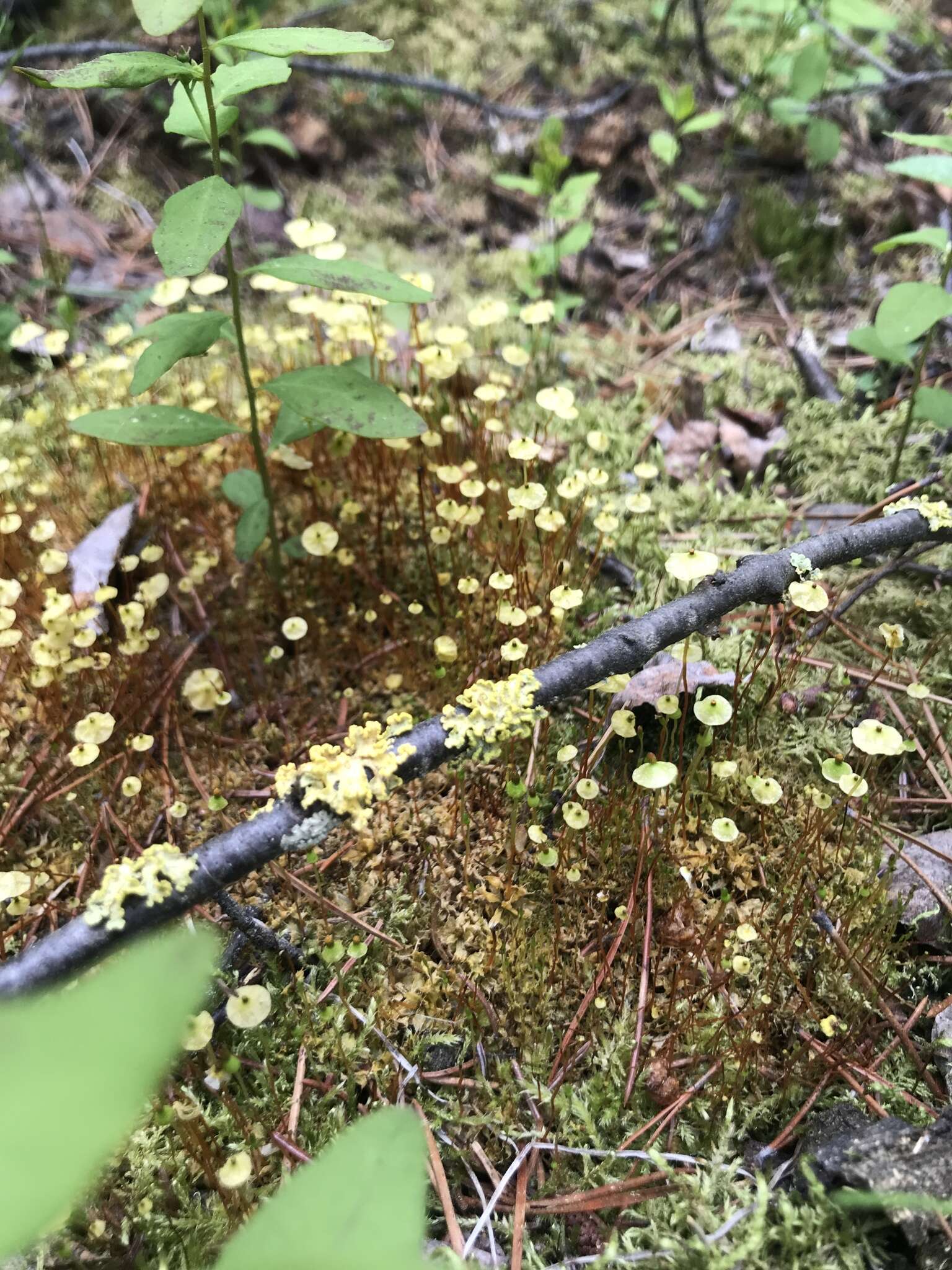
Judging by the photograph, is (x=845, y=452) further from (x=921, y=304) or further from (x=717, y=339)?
(x=717, y=339)

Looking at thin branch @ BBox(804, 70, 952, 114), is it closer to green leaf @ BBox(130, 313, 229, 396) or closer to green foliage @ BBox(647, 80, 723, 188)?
green foliage @ BBox(647, 80, 723, 188)

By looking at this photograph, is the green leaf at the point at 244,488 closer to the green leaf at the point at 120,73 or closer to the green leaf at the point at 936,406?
the green leaf at the point at 120,73

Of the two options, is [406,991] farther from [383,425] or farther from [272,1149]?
[383,425]

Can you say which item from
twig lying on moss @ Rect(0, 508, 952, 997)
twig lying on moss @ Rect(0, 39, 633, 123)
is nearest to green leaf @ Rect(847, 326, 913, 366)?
twig lying on moss @ Rect(0, 508, 952, 997)

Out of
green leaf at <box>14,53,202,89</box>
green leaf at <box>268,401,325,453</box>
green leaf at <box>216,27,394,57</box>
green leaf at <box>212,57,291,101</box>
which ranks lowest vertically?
green leaf at <box>268,401,325,453</box>

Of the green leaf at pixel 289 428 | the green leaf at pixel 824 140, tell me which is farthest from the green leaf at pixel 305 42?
the green leaf at pixel 824 140

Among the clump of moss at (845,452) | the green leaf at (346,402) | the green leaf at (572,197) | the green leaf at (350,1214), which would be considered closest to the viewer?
Answer: the green leaf at (350,1214)
